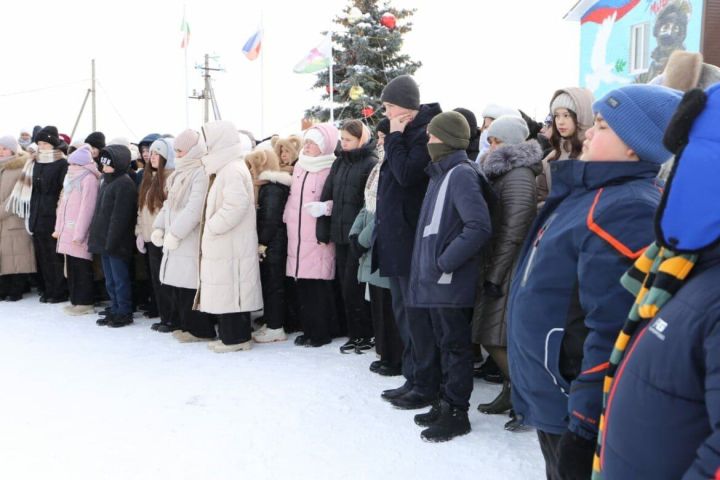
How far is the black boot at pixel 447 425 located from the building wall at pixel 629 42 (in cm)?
1138

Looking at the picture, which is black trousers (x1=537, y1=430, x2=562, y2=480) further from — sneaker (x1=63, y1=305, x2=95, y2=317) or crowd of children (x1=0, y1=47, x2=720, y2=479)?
sneaker (x1=63, y1=305, x2=95, y2=317)

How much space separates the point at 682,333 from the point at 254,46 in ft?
50.6

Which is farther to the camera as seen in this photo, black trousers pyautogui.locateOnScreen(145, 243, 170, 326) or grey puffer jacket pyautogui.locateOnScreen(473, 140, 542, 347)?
black trousers pyautogui.locateOnScreen(145, 243, 170, 326)

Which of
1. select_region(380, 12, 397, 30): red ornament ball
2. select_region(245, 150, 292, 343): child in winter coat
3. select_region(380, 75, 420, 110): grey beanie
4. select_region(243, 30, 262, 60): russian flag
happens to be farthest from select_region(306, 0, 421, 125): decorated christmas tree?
select_region(380, 75, 420, 110): grey beanie

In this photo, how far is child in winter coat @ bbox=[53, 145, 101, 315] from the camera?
731 centimetres

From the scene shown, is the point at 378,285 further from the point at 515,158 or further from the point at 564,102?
the point at 564,102

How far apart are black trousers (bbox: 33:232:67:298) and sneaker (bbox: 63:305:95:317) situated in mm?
827

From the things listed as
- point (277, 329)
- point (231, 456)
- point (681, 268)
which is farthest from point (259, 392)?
point (681, 268)

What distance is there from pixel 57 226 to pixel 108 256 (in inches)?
44.2

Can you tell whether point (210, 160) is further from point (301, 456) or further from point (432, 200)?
point (301, 456)

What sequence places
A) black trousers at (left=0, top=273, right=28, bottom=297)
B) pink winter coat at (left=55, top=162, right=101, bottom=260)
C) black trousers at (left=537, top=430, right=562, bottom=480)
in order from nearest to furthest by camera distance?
black trousers at (left=537, top=430, right=562, bottom=480) < pink winter coat at (left=55, top=162, right=101, bottom=260) < black trousers at (left=0, top=273, right=28, bottom=297)

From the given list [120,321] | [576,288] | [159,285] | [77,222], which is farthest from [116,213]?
[576,288]

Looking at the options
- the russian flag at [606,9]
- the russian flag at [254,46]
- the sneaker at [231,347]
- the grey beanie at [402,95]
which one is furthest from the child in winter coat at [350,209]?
the russian flag at [606,9]

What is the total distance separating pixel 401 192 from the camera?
13.8 ft
